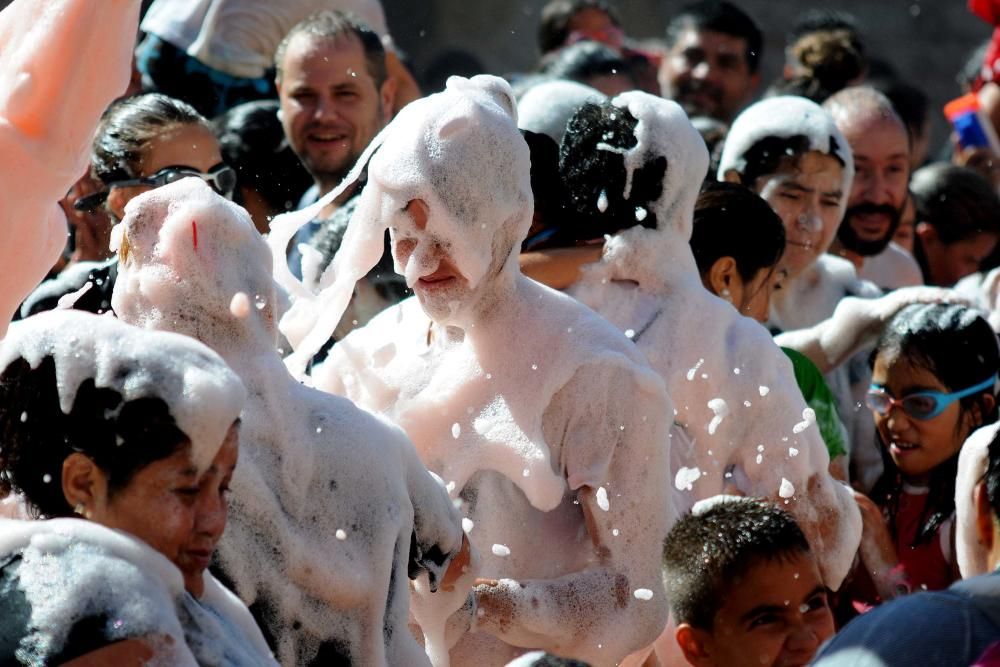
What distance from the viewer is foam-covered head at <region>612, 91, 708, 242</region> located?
4418mm

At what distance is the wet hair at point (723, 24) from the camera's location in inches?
316

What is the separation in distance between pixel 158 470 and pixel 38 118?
42.9 inches

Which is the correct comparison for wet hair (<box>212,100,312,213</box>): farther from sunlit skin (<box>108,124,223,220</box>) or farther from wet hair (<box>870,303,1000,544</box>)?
wet hair (<box>870,303,1000,544</box>)

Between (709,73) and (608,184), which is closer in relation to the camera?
(608,184)

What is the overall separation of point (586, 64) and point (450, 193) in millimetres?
3765

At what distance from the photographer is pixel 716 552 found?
11.7ft

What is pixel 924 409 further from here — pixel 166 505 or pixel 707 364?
pixel 166 505

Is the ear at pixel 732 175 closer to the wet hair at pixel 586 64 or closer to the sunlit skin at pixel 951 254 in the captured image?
the wet hair at pixel 586 64

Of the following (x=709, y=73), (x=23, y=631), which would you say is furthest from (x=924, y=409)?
(x=709, y=73)

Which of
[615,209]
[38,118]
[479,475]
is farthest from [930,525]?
[38,118]

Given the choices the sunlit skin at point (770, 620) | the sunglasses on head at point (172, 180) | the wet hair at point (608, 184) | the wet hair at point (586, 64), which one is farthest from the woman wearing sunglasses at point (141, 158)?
the wet hair at point (586, 64)

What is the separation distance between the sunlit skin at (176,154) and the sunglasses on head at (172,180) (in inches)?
0.6

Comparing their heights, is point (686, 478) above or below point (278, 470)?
below

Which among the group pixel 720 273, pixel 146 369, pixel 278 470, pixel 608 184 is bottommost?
pixel 720 273
